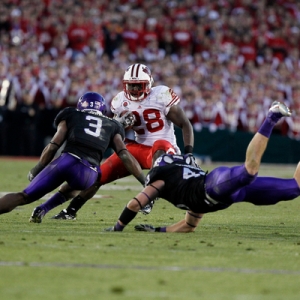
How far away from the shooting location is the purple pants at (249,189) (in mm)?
6535

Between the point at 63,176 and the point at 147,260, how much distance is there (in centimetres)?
227

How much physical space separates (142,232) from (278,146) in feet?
45.8

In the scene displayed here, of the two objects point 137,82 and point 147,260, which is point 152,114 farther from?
point 147,260

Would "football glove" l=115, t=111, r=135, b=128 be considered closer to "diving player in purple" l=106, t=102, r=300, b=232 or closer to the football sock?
the football sock

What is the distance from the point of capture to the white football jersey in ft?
30.4

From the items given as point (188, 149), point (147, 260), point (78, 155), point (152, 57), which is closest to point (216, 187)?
point (147, 260)

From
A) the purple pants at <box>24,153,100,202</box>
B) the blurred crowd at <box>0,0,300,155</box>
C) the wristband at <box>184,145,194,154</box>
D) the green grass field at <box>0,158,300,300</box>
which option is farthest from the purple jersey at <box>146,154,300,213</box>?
the blurred crowd at <box>0,0,300,155</box>

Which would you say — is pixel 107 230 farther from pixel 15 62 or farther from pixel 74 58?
pixel 74 58

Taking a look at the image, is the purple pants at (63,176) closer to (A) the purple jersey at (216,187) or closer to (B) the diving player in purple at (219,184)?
(B) the diving player in purple at (219,184)

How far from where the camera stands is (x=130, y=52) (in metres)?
21.8

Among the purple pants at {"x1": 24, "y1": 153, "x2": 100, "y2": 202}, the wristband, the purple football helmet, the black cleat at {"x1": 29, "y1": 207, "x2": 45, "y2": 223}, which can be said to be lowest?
the black cleat at {"x1": 29, "y1": 207, "x2": 45, "y2": 223}

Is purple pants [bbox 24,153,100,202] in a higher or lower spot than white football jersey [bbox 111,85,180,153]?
lower

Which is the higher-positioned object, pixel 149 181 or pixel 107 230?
pixel 149 181

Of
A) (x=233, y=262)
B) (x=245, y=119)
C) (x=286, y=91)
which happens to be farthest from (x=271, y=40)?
(x=233, y=262)
